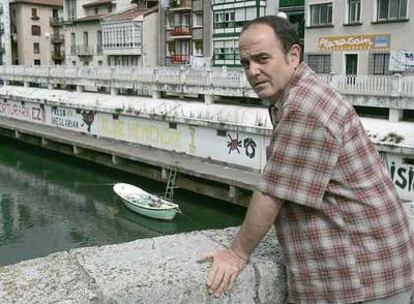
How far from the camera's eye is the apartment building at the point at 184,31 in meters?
46.4

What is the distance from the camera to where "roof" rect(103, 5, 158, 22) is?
51.8 m

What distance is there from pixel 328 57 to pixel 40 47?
49.2 meters

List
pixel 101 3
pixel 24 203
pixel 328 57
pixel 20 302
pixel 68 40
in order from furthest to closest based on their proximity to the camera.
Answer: pixel 68 40, pixel 101 3, pixel 328 57, pixel 24 203, pixel 20 302

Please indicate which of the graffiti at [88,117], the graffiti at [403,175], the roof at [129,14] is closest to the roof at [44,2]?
the roof at [129,14]

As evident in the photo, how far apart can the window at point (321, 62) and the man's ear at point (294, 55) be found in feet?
106

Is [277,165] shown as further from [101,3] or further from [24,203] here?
[101,3]

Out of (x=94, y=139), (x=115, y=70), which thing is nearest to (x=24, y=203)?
(x=94, y=139)

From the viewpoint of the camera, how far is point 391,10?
2995 cm

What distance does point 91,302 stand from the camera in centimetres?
195

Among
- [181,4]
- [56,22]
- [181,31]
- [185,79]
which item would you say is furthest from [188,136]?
[56,22]

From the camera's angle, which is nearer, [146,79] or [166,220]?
[166,220]

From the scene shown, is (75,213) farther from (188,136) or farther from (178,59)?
(178,59)

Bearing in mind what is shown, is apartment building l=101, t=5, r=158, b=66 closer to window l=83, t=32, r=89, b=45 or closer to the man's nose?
window l=83, t=32, r=89, b=45

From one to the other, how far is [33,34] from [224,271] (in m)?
75.7
